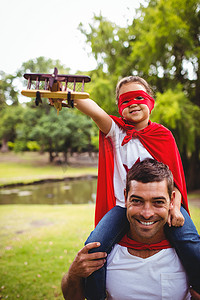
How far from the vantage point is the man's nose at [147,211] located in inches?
58.2

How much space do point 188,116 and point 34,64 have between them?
22.2 meters

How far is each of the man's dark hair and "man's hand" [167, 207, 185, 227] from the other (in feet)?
0.43

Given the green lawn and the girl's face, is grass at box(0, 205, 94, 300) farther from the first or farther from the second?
the girl's face

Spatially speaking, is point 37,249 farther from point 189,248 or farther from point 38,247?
point 189,248

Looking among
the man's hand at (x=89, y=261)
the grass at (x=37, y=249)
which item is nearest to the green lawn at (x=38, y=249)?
the grass at (x=37, y=249)

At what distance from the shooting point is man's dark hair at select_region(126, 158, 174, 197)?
155 centimetres

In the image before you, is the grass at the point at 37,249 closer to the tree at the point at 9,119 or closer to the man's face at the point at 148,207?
the man's face at the point at 148,207

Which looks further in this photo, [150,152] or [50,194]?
[50,194]

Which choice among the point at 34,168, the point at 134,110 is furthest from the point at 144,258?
the point at 34,168

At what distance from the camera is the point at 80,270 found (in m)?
1.50

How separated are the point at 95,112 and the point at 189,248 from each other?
44.1 inches

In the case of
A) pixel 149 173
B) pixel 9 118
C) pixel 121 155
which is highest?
pixel 9 118

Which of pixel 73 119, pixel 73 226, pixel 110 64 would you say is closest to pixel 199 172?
pixel 110 64

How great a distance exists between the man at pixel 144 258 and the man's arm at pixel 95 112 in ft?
1.41
